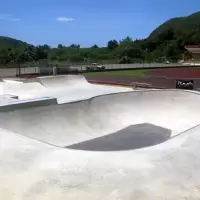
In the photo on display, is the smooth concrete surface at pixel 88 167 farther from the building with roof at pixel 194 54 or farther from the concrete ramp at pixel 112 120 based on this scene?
the building with roof at pixel 194 54

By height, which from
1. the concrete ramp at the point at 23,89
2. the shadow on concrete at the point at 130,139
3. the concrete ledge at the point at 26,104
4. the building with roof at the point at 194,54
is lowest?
the shadow on concrete at the point at 130,139

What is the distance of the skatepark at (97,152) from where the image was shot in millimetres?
3936

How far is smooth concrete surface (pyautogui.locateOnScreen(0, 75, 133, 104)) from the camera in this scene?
49.4ft

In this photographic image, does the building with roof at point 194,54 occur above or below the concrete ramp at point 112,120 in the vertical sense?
above

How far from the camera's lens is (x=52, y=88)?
666 inches

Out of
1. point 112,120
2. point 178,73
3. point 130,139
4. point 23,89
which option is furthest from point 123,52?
point 130,139

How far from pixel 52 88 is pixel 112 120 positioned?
6.93 m

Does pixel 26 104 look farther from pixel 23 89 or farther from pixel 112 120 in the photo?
pixel 23 89

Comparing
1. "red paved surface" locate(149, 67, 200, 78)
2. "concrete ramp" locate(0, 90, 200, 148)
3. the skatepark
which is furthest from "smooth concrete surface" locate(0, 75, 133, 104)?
"red paved surface" locate(149, 67, 200, 78)

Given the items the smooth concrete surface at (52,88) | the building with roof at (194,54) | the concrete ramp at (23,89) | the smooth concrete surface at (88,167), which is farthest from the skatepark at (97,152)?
the building with roof at (194,54)

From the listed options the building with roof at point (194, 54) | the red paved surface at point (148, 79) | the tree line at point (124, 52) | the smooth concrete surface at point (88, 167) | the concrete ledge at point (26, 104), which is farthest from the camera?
the building with roof at point (194, 54)

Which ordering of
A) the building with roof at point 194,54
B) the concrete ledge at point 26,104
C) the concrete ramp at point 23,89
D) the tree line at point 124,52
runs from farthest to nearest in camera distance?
1. the building with roof at point 194,54
2. the tree line at point 124,52
3. the concrete ramp at point 23,89
4. the concrete ledge at point 26,104

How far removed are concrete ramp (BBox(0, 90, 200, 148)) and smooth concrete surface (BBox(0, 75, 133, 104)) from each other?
3449mm

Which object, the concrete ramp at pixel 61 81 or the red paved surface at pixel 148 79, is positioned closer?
the concrete ramp at pixel 61 81
